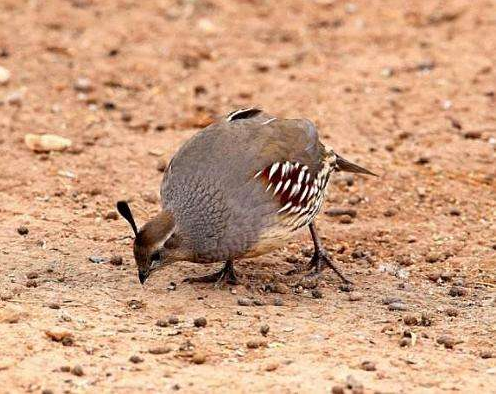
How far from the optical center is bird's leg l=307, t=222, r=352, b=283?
697cm

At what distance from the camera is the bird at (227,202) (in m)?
6.29

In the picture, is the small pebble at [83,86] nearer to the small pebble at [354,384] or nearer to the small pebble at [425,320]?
the small pebble at [425,320]

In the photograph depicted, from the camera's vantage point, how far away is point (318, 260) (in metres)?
7.09

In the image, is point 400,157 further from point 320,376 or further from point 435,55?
point 320,376

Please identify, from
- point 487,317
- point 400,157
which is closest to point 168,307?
point 487,317

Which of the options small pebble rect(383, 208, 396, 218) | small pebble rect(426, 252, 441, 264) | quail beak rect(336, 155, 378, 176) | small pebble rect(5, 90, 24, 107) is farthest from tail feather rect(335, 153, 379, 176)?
small pebble rect(5, 90, 24, 107)

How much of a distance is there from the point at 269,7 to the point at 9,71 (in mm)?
3027

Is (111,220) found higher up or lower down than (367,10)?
lower down

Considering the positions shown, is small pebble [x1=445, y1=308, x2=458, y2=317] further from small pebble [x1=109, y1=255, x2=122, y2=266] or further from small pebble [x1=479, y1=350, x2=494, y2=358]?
small pebble [x1=109, y1=255, x2=122, y2=266]

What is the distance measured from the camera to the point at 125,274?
6715 mm

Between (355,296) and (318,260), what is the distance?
571 millimetres

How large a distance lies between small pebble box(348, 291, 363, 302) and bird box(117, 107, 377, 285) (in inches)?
19.6

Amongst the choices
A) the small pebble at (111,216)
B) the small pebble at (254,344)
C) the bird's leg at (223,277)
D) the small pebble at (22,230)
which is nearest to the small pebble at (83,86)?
the small pebble at (111,216)

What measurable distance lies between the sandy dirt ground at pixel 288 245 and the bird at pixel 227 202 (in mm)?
287
